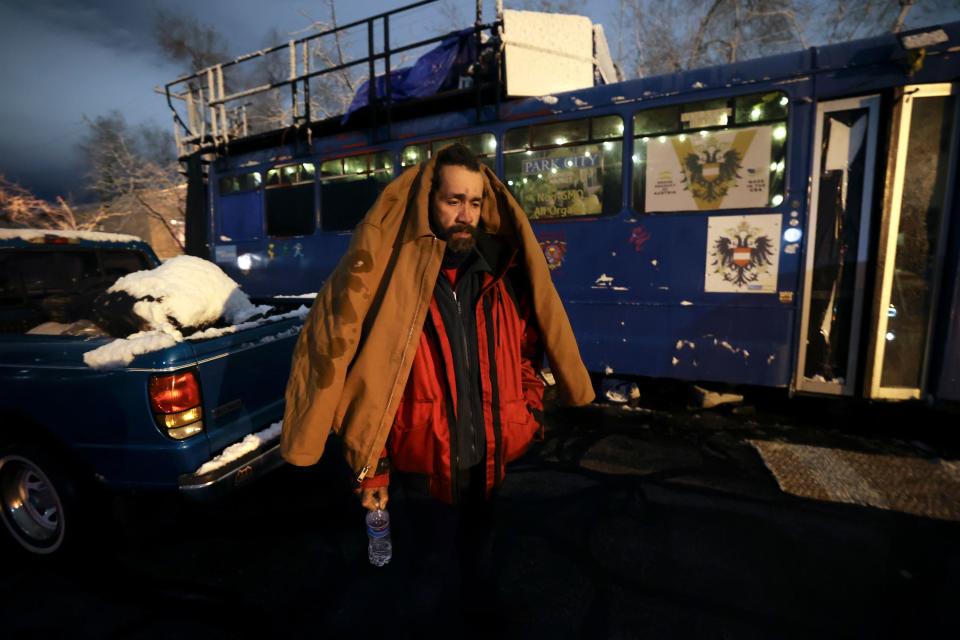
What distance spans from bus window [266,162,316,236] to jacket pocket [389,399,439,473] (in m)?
5.58

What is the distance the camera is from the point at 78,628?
7.27 feet

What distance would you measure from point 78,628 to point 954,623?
13.9 ft

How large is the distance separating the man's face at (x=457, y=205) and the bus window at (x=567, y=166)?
3.48 m

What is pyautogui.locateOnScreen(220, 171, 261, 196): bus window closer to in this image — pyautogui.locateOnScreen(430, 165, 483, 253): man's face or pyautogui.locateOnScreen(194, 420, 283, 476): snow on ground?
pyautogui.locateOnScreen(194, 420, 283, 476): snow on ground

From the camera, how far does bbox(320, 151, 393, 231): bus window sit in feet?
20.0

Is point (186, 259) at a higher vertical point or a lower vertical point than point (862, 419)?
higher

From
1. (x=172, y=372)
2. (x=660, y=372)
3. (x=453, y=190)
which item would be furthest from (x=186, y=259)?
(x=660, y=372)

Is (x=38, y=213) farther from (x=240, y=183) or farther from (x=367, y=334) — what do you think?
(x=367, y=334)

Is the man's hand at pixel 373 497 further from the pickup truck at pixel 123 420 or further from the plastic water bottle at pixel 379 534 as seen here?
the pickup truck at pixel 123 420

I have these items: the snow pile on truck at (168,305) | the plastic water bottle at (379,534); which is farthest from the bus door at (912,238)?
the snow pile on truck at (168,305)

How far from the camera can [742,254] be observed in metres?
4.36

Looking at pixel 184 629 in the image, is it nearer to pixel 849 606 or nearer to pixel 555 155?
pixel 849 606

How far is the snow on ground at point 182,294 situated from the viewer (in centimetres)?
277

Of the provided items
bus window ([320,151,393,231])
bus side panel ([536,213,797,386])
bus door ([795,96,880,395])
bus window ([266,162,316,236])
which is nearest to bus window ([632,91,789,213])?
bus side panel ([536,213,797,386])
